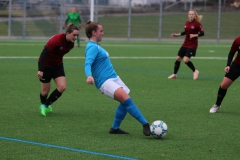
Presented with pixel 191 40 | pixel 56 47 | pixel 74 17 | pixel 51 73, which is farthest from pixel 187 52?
pixel 74 17

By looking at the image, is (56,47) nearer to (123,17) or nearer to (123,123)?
(123,123)

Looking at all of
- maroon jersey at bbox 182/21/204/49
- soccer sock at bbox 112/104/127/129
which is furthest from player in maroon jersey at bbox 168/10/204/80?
soccer sock at bbox 112/104/127/129

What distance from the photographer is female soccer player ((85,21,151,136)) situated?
28.7 ft

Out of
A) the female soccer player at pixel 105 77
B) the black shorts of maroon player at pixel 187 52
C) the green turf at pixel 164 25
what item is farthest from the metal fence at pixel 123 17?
the female soccer player at pixel 105 77

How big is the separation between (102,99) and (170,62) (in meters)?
10.3

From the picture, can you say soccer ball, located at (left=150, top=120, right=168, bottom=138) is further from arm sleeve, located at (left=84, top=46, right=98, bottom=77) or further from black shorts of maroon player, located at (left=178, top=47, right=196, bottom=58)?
black shorts of maroon player, located at (left=178, top=47, right=196, bottom=58)

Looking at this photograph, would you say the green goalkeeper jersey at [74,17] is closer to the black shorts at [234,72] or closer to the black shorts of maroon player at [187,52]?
the black shorts of maroon player at [187,52]

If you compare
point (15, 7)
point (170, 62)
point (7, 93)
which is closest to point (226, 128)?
point (7, 93)

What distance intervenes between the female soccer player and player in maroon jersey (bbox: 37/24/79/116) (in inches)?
52.8

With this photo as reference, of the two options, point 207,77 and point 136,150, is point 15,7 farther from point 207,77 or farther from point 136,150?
point 136,150

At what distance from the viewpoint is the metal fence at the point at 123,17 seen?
1532 inches

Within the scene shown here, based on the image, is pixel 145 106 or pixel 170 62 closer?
pixel 145 106

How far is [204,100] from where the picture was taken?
515 inches

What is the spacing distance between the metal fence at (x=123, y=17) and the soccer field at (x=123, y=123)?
810 inches
